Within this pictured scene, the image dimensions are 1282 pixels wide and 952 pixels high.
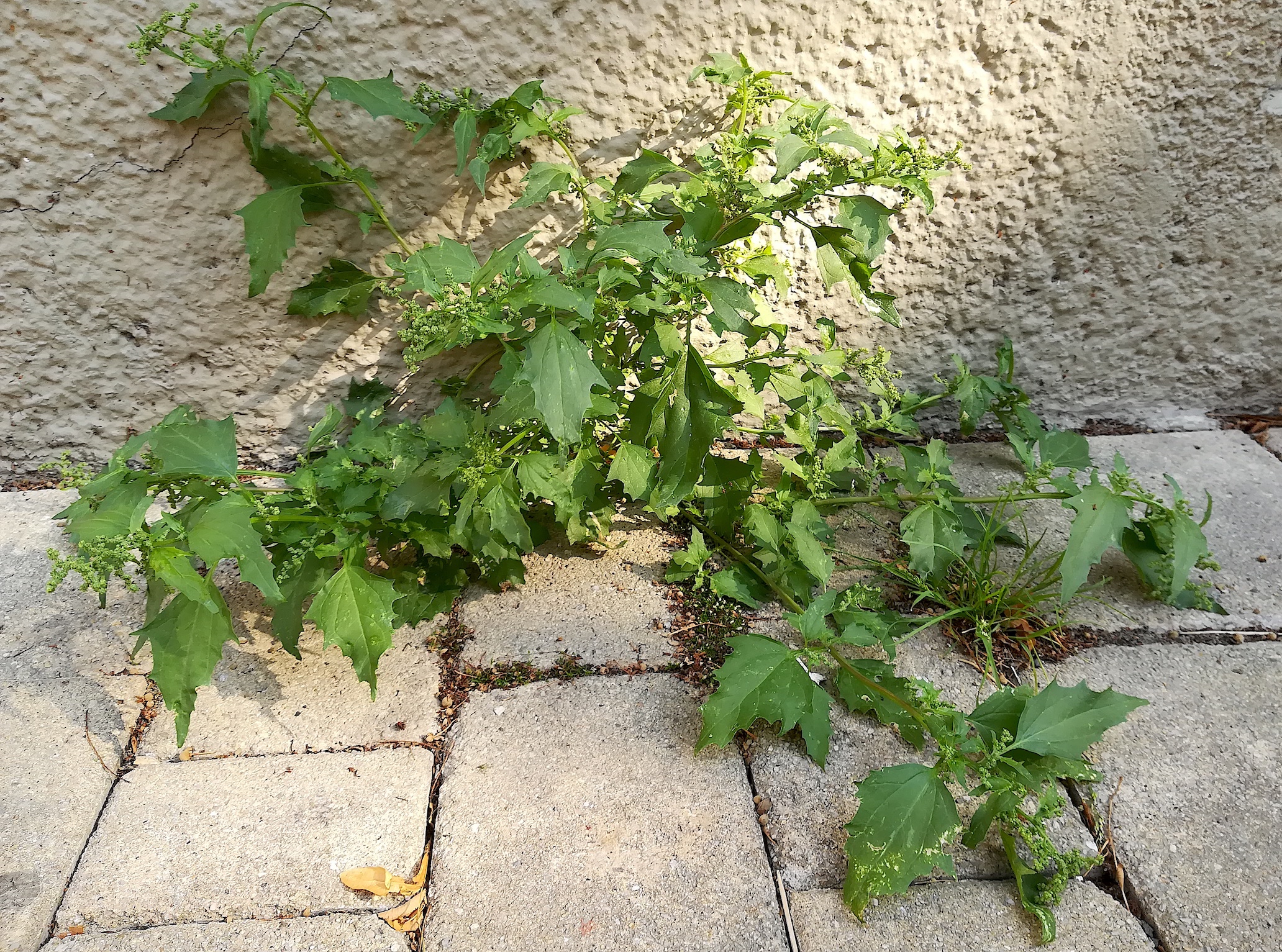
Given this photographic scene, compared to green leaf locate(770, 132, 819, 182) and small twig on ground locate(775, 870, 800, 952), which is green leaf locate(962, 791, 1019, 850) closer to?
small twig on ground locate(775, 870, 800, 952)

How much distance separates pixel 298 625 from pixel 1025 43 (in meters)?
2.33

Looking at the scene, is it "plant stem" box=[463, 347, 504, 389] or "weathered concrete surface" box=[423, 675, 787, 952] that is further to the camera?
"plant stem" box=[463, 347, 504, 389]

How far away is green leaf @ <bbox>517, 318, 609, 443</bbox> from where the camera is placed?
1.51 m

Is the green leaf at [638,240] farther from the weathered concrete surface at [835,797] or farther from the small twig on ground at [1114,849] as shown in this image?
the small twig on ground at [1114,849]

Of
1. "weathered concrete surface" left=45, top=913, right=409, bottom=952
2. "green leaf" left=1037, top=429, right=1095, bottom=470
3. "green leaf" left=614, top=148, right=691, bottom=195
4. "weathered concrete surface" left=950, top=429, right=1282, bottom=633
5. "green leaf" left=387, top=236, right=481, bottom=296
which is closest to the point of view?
"weathered concrete surface" left=45, top=913, right=409, bottom=952

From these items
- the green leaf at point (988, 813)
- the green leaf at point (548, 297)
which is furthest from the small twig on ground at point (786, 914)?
the green leaf at point (548, 297)

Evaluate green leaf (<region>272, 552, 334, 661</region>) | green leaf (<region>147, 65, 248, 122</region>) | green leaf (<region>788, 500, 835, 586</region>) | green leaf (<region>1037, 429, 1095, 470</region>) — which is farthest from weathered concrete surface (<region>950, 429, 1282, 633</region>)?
green leaf (<region>147, 65, 248, 122</region>)

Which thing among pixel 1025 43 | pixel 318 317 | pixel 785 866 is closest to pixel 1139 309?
pixel 1025 43

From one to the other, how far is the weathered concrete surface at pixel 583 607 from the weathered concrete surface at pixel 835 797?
39 centimetres

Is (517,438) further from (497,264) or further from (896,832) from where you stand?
(896,832)

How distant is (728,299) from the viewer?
1.68 meters

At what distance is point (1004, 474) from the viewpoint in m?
2.52

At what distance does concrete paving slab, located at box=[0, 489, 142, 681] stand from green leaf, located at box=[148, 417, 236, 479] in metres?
0.64

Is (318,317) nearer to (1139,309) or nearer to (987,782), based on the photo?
(987,782)
